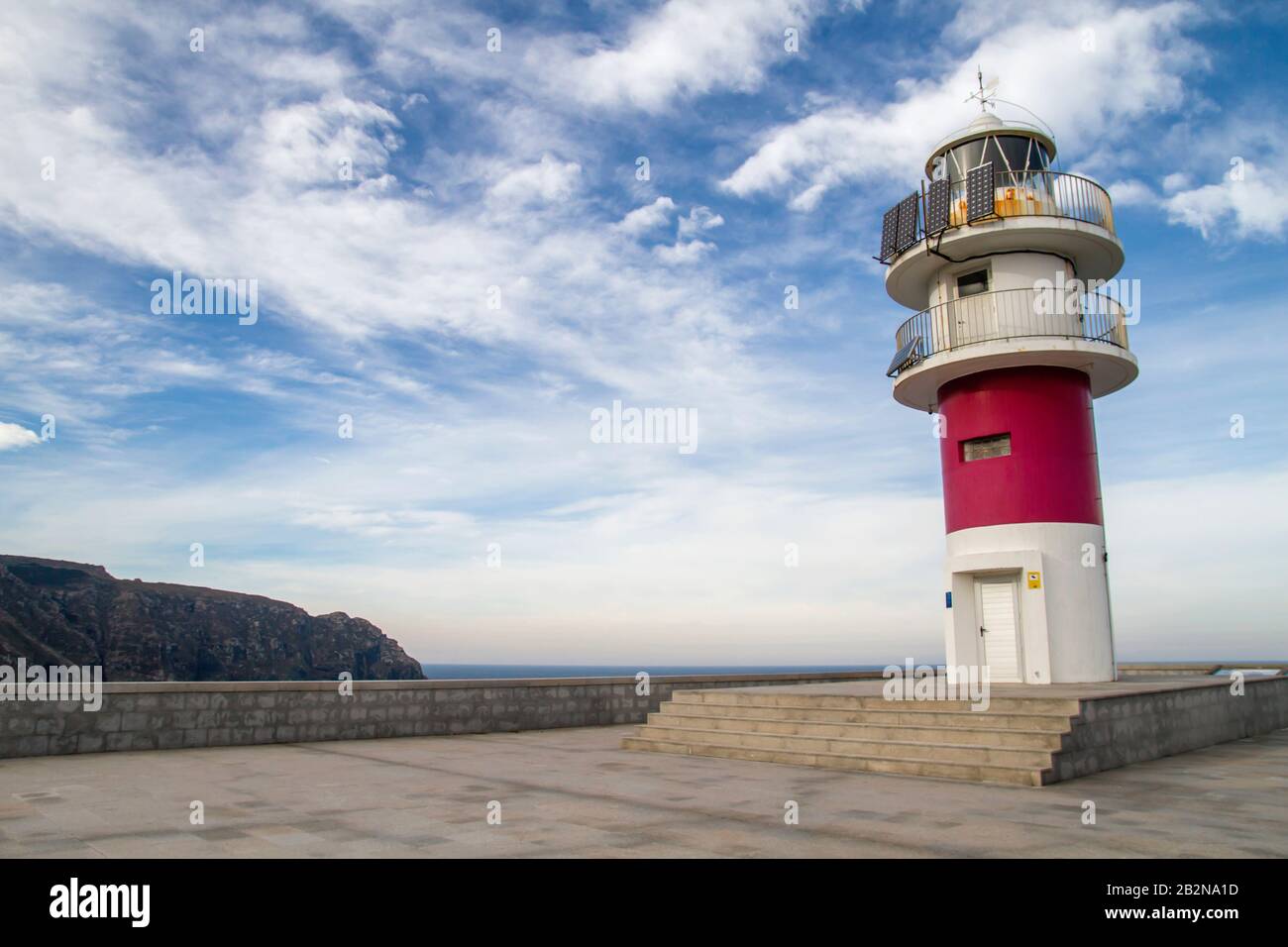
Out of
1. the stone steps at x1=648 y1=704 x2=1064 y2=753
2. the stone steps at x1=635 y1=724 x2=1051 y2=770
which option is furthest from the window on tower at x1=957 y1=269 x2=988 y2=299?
the stone steps at x1=635 y1=724 x2=1051 y2=770

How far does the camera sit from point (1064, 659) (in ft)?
47.0

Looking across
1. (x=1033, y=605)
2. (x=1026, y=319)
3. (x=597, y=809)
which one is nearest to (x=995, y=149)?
(x=1026, y=319)

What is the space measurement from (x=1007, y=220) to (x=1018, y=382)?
9.41 ft

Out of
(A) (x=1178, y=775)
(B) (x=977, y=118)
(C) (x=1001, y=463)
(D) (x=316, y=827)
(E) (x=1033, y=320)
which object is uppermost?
(B) (x=977, y=118)

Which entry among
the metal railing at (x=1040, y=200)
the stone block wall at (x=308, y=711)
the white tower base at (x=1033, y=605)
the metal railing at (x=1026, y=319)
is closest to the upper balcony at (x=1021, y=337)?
the metal railing at (x=1026, y=319)

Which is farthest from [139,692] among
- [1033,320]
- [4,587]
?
[4,587]

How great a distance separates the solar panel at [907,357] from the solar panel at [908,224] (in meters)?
1.77

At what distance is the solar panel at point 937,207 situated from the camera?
15.5 m

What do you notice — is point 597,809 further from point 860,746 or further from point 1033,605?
point 1033,605

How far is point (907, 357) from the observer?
630 inches
